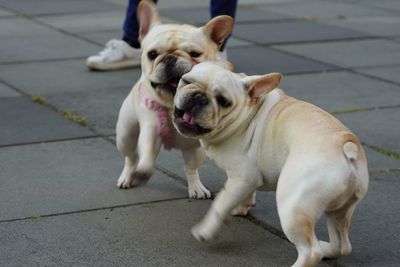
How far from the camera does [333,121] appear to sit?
4.34 meters

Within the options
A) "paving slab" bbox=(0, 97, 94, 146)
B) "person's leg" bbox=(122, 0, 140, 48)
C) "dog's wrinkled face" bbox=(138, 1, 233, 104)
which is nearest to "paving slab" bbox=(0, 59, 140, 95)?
"person's leg" bbox=(122, 0, 140, 48)

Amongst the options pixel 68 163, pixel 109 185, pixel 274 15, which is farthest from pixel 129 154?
pixel 274 15

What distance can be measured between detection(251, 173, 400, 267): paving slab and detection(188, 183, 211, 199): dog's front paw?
1.05 ft

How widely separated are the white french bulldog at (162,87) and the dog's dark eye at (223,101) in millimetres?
527

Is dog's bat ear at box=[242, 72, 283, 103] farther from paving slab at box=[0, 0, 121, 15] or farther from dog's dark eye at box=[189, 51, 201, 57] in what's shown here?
paving slab at box=[0, 0, 121, 15]

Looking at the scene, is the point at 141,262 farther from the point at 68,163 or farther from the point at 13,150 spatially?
the point at 13,150

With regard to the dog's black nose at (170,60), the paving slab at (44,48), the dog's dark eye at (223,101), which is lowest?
the paving slab at (44,48)

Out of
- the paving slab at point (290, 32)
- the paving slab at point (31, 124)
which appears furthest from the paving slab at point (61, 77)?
the paving slab at point (290, 32)

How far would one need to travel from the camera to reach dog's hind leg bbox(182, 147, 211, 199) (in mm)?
5395

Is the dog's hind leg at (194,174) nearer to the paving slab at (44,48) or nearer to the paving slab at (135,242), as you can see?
the paving slab at (135,242)

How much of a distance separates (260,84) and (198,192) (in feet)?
3.97

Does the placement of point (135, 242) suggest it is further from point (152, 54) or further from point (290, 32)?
point (290, 32)

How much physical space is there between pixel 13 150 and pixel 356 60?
4.20 meters

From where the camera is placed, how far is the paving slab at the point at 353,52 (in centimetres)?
910
